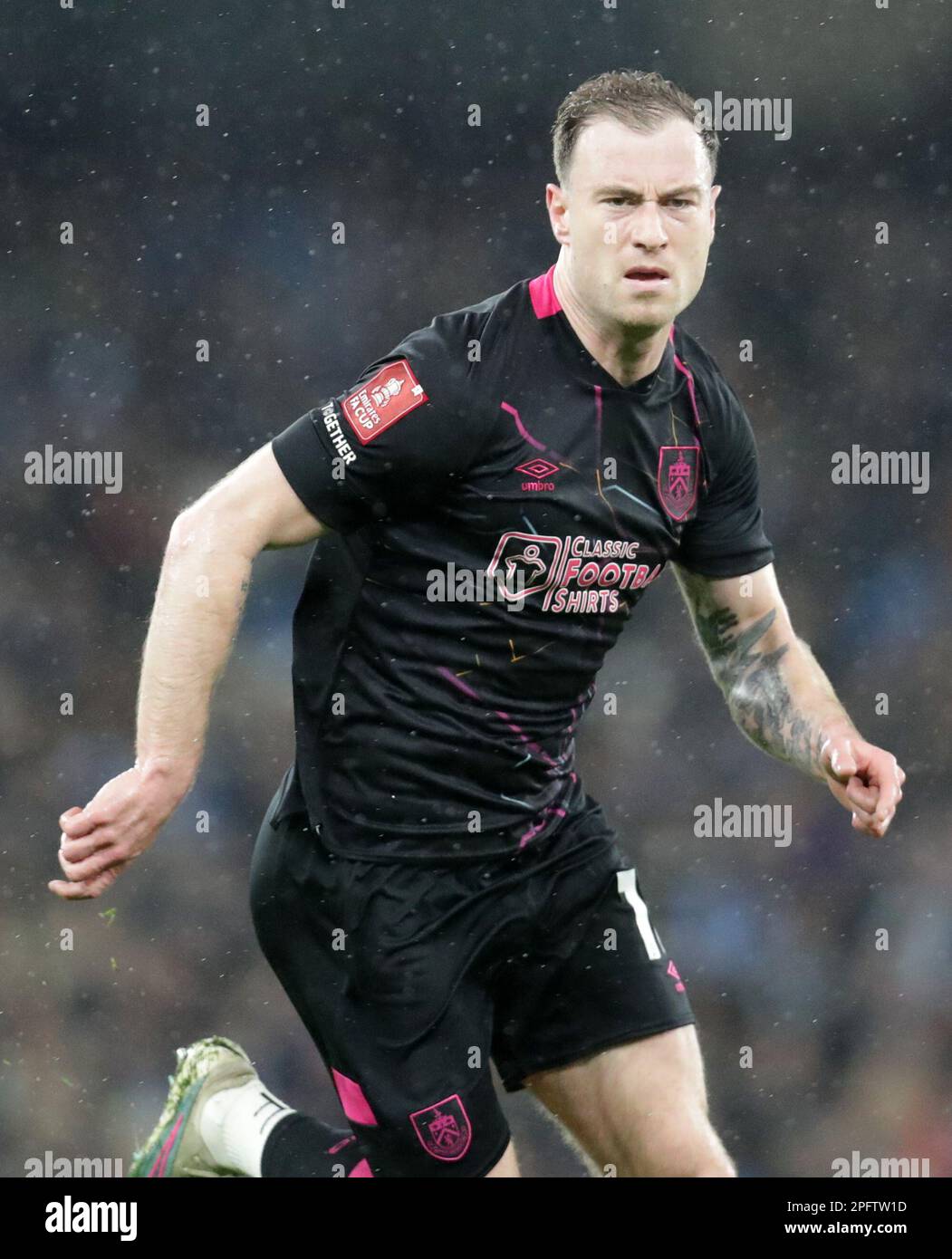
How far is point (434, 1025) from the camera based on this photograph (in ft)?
9.74

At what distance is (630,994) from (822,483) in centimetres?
352

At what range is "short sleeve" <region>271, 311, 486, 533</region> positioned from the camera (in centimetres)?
277

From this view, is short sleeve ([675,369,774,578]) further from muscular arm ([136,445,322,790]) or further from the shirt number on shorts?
muscular arm ([136,445,322,790])

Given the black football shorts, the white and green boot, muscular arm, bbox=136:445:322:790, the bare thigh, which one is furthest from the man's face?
the white and green boot

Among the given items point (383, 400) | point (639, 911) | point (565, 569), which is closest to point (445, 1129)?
point (639, 911)

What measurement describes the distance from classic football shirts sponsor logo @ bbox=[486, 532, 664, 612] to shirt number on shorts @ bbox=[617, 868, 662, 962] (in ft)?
1.74

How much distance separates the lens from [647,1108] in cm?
302

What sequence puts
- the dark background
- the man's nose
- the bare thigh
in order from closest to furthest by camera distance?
the man's nose → the bare thigh → the dark background

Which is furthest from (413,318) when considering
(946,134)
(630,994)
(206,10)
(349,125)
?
(630,994)

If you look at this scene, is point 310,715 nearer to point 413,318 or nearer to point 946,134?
point 413,318

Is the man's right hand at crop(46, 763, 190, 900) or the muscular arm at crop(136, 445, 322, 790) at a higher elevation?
the muscular arm at crop(136, 445, 322, 790)

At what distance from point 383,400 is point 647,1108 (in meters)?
1.35

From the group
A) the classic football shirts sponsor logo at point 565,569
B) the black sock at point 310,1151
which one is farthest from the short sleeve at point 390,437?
the black sock at point 310,1151

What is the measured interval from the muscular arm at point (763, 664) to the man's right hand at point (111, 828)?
3.85 ft
